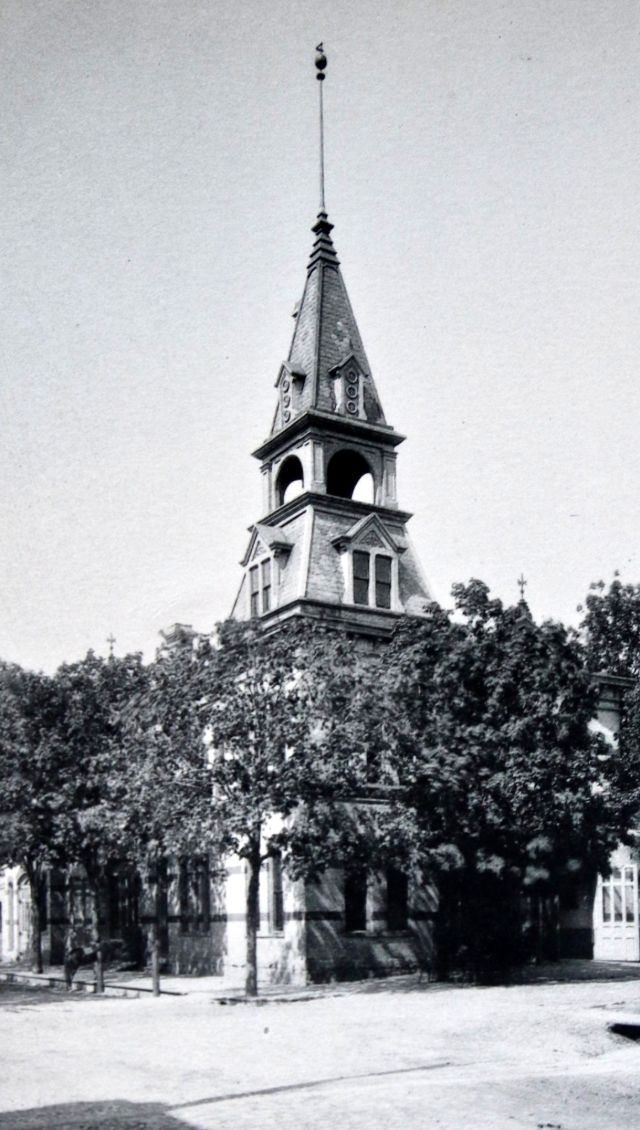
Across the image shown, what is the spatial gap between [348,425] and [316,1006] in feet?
58.6

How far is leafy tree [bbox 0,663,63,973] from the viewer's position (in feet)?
96.0

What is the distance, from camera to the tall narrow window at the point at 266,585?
33.5 meters

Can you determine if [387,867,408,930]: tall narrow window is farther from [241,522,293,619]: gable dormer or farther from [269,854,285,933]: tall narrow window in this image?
[241,522,293,619]: gable dormer

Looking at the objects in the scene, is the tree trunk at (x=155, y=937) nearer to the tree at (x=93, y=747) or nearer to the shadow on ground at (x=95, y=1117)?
the tree at (x=93, y=747)

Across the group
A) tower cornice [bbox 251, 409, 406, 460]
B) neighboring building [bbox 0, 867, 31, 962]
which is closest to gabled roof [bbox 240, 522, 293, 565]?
tower cornice [bbox 251, 409, 406, 460]

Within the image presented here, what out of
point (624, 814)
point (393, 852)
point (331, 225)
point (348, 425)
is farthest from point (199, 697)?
point (331, 225)

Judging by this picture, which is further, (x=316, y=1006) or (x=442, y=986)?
(x=442, y=986)

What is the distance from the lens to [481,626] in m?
25.8

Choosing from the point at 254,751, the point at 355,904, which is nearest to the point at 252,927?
the point at 254,751

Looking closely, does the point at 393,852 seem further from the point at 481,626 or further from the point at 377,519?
the point at 377,519

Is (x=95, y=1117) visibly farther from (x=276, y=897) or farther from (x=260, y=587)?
(x=260, y=587)

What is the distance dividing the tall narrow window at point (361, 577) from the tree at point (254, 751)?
732cm

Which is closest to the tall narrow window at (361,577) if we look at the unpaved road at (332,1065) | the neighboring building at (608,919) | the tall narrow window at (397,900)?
the neighboring building at (608,919)

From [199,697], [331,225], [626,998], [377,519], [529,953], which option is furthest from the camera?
[331,225]
